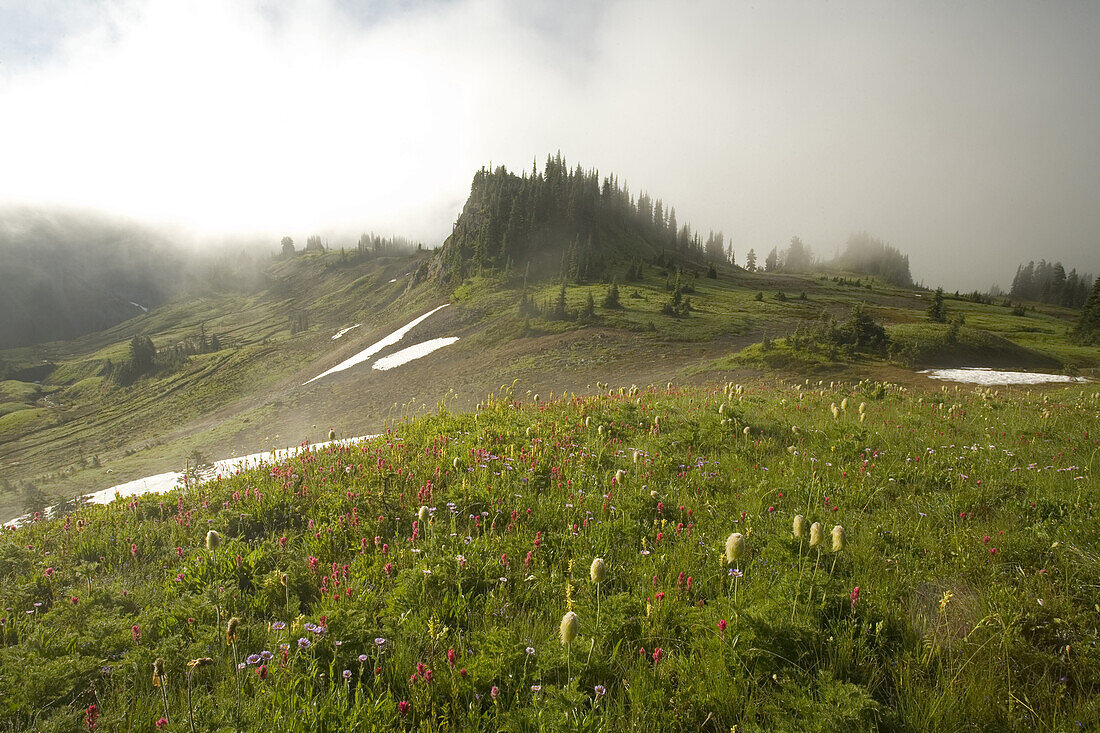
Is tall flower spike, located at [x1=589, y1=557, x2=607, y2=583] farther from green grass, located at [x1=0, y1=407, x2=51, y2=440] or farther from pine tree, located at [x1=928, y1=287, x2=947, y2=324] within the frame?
green grass, located at [x1=0, y1=407, x2=51, y2=440]

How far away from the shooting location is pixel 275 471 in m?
6.77

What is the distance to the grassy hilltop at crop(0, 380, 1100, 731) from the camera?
2.52 m

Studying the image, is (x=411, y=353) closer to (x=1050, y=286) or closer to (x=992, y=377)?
(x=992, y=377)

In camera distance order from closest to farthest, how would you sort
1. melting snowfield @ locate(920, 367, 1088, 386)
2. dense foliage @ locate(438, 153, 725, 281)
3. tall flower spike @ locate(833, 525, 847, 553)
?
tall flower spike @ locate(833, 525, 847, 553) < melting snowfield @ locate(920, 367, 1088, 386) < dense foliage @ locate(438, 153, 725, 281)

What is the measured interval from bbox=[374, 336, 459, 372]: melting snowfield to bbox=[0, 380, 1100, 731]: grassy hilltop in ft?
124

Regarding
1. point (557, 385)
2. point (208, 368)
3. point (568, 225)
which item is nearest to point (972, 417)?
point (557, 385)

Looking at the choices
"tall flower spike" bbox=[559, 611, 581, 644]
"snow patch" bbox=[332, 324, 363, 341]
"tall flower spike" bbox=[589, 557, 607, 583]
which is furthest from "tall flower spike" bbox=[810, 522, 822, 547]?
"snow patch" bbox=[332, 324, 363, 341]

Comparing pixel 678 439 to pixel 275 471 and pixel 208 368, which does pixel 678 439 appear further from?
pixel 208 368

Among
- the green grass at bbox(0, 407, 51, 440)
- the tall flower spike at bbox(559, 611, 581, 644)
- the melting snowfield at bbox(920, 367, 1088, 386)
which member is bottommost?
the green grass at bbox(0, 407, 51, 440)

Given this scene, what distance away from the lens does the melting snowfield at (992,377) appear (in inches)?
989

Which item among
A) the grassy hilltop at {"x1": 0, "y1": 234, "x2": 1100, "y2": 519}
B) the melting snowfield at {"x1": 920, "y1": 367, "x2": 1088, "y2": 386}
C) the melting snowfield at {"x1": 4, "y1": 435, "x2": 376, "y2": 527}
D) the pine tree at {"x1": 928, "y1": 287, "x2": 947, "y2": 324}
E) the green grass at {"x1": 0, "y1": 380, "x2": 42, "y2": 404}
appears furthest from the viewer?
the green grass at {"x1": 0, "y1": 380, "x2": 42, "y2": 404}

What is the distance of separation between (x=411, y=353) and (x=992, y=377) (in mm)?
44644

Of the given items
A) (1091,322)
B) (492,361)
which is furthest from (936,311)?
(492,361)

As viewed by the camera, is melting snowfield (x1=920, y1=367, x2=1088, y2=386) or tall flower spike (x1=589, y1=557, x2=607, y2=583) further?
melting snowfield (x1=920, y1=367, x2=1088, y2=386)
